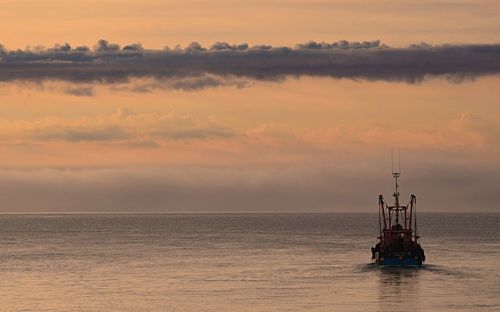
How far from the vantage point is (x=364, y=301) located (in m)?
119

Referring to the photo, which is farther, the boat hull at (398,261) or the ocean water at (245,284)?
the boat hull at (398,261)

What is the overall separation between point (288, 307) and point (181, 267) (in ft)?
200

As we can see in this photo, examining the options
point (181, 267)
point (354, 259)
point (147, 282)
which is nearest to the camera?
point (147, 282)

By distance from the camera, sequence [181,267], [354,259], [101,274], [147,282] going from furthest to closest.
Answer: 1. [354,259]
2. [181,267]
3. [101,274]
4. [147,282]

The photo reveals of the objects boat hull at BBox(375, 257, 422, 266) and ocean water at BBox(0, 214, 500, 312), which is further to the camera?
boat hull at BBox(375, 257, 422, 266)

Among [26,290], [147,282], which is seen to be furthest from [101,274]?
[26,290]

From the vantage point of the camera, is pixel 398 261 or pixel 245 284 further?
pixel 398 261

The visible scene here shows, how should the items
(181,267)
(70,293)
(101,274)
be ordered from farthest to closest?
(181,267) → (101,274) → (70,293)

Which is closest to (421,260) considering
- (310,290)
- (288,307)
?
(310,290)

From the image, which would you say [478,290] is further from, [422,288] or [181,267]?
[181,267]

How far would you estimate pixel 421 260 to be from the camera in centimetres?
16712

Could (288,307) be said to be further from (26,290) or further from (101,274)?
(101,274)

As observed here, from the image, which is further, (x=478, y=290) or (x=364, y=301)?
(x=478, y=290)

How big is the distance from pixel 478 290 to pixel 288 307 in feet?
93.0
